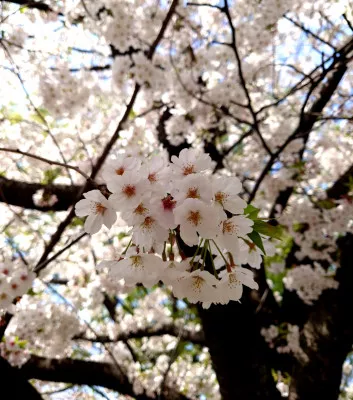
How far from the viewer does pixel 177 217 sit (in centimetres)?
90

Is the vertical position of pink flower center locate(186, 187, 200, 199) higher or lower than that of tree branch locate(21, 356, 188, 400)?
lower

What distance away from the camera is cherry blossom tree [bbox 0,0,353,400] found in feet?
3.40

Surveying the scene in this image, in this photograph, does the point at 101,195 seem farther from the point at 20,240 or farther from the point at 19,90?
the point at 20,240

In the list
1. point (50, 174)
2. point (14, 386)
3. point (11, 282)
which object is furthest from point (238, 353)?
point (50, 174)

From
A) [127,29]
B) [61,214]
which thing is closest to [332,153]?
[127,29]

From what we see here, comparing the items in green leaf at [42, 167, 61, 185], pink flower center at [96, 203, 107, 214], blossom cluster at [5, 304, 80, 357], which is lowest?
pink flower center at [96, 203, 107, 214]

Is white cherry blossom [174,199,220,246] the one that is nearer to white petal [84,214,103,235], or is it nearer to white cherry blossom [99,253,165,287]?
white cherry blossom [99,253,165,287]

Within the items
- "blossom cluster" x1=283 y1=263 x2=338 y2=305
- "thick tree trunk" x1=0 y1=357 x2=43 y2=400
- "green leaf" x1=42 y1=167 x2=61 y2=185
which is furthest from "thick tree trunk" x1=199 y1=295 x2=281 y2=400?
"green leaf" x1=42 y1=167 x2=61 y2=185

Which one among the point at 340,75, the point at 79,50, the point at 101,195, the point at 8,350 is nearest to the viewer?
the point at 101,195

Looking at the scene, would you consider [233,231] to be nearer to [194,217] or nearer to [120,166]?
[194,217]

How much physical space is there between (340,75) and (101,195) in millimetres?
3148

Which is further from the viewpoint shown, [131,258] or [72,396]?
[72,396]

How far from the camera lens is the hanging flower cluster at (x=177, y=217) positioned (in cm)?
92

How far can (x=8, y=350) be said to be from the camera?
10.2ft
